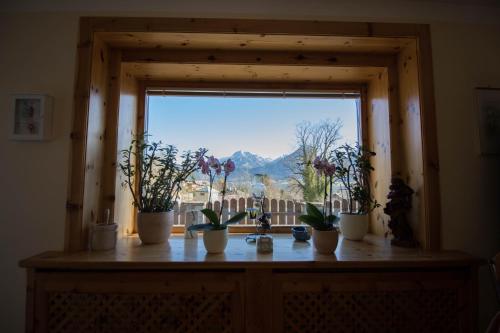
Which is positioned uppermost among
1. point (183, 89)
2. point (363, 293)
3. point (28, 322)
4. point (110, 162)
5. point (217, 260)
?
point (183, 89)

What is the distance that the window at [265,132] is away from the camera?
5.93 ft

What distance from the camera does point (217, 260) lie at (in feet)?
3.70

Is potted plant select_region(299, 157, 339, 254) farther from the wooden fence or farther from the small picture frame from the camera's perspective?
the small picture frame

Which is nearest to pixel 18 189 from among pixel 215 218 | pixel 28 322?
pixel 28 322

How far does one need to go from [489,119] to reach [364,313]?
1342 mm

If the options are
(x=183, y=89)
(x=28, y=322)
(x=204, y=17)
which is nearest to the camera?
(x=28, y=322)

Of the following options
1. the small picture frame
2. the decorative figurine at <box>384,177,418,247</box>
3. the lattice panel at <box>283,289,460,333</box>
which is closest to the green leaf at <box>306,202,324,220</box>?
the lattice panel at <box>283,289,460,333</box>

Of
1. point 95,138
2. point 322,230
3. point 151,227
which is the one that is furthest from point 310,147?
point 95,138

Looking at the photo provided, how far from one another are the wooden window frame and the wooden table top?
147 mm

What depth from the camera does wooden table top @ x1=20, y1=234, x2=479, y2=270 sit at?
3.62ft

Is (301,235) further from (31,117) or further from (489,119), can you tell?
(31,117)

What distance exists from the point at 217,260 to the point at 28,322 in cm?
93

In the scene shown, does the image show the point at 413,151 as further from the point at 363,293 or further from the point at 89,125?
the point at 89,125

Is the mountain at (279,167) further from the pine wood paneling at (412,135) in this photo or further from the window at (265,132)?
the pine wood paneling at (412,135)
